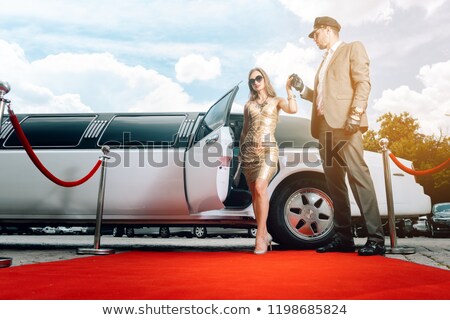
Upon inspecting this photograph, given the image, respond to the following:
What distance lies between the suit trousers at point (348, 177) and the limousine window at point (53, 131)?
280 centimetres

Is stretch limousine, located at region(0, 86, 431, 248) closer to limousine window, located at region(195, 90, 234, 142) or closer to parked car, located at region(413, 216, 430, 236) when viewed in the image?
limousine window, located at region(195, 90, 234, 142)

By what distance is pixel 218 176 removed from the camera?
4707 millimetres

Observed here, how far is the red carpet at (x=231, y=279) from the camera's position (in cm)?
246

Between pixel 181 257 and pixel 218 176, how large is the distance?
0.84 metres

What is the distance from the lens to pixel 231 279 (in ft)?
9.51

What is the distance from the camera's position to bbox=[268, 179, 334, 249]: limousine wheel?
16.0ft

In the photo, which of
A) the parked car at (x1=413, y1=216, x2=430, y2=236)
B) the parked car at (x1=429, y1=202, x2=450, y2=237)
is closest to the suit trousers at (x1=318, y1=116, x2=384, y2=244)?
the parked car at (x1=429, y1=202, x2=450, y2=237)

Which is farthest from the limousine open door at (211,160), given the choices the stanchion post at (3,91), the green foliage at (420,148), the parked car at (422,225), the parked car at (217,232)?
the green foliage at (420,148)

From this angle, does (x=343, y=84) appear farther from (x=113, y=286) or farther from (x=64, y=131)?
(x=64, y=131)

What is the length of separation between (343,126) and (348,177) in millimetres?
449

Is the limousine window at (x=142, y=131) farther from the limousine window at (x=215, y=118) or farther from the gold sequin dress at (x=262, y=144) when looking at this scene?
the gold sequin dress at (x=262, y=144)

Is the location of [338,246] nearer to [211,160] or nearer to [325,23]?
[211,160]

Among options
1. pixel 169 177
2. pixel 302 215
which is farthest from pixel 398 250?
pixel 169 177

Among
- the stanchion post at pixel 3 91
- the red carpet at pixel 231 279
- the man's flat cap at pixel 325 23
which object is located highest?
the man's flat cap at pixel 325 23
